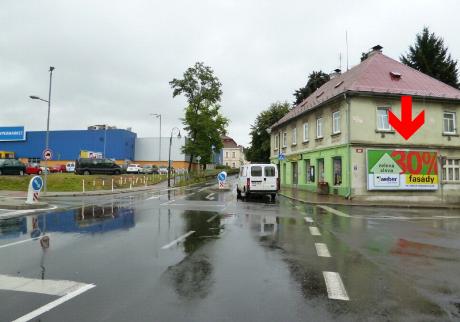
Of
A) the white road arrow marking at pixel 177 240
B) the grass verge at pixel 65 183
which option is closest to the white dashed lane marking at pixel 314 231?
the white road arrow marking at pixel 177 240

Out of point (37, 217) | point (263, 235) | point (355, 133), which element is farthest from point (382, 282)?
point (355, 133)

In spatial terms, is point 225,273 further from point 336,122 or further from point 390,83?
point 390,83

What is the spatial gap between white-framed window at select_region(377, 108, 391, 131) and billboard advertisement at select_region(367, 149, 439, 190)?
1614 millimetres

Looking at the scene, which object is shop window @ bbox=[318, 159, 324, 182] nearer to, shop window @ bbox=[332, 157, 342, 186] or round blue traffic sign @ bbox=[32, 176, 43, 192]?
shop window @ bbox=[332, 157, 342, 186]

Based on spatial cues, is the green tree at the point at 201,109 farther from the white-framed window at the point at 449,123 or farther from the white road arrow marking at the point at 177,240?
the white road arrow marking at the point at 177,240

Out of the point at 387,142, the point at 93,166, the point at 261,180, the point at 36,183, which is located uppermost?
the point at 387,142

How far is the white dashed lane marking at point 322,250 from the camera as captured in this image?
25.0 feet

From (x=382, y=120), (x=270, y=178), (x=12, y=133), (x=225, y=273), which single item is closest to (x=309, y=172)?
(x=382, y=120)

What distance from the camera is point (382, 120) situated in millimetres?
25109

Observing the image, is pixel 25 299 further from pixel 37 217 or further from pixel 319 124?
pixel 319 124

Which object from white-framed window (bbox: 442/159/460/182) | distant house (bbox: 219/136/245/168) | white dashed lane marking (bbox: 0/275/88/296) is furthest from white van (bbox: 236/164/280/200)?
distant house (bbox: 219/136/245/168)

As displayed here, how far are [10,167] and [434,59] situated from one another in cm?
4514

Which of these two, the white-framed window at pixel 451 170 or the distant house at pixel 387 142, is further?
the white-framed window at pixel 451 170
